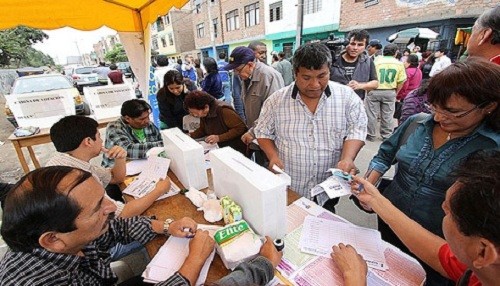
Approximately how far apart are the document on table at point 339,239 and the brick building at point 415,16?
9.51 m

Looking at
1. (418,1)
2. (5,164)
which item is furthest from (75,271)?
(418,1)

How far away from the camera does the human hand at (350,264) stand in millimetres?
867

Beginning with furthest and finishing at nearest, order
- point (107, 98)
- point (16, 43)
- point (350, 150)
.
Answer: point (16, 43)
point (107, 98)
point (350, 150)

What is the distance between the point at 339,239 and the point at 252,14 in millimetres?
17460

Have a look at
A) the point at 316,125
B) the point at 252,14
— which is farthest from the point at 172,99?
the point at 252,14

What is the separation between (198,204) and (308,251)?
0.65 meters

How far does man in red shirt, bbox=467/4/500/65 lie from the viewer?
4.46ft

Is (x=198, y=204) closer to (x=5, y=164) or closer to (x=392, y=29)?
(x=5, y=164)

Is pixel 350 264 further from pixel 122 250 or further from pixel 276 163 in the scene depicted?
pixel 122 250

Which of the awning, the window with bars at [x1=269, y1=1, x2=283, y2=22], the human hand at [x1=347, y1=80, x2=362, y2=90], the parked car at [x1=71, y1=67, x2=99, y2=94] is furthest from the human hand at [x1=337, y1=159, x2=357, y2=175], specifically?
the window with bars at [x1=269, y1=1, x2=283, y2=22]

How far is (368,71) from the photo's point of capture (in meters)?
3.43

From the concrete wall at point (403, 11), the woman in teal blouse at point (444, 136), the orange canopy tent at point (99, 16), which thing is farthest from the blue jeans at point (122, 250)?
the concrete wall at point (403, 11)

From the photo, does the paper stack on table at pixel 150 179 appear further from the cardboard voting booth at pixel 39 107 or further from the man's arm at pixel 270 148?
the cardboard voting booth at pixel 39 107

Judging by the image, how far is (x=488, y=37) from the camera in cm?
140
